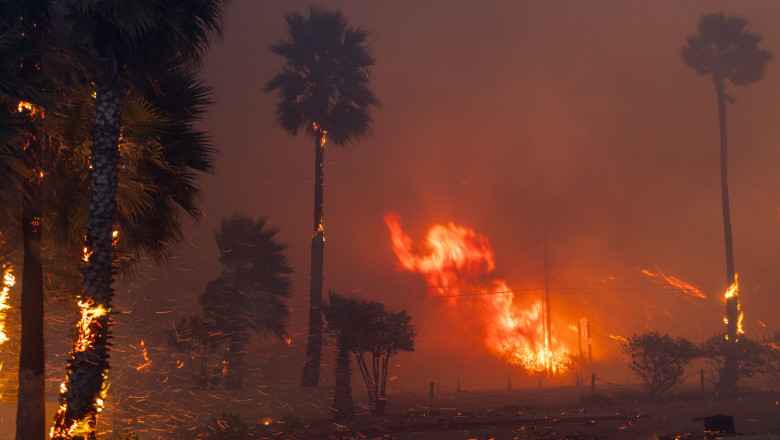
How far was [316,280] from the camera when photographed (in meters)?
32.2

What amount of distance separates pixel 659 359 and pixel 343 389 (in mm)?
18174

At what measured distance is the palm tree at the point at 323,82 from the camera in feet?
121

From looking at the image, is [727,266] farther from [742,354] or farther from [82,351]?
[82,351]

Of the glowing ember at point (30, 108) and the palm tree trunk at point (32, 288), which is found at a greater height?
the glowing ember at point (30, 108)

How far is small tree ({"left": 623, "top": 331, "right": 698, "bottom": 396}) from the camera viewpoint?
108 feet

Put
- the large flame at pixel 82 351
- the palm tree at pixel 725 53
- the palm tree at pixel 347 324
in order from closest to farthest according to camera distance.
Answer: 1. the large flame at pixel 82 351
2. the palm tree at pixel 347 324
3. the palm tree at pixel 725 53

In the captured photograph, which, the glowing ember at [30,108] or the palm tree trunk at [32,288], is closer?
the palm tree trunk at [32,288]

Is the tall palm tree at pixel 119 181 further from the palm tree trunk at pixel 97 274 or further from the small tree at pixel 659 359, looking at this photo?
the small tree at pixel 659 359

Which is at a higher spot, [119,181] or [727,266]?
[727,266]

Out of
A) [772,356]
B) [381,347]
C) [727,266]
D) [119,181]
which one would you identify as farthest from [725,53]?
[119,181]

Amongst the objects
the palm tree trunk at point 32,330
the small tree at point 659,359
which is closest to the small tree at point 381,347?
the small tree at point 659,359

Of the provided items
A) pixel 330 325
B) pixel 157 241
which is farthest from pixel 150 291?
pixel 157 241

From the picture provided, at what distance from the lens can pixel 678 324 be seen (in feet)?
482

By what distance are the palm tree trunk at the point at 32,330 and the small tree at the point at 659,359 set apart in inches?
1194
